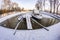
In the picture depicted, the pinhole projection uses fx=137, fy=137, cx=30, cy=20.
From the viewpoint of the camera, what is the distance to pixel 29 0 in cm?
138

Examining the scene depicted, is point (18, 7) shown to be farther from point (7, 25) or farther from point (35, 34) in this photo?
point (35, 34)

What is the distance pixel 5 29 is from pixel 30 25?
8.2 inches

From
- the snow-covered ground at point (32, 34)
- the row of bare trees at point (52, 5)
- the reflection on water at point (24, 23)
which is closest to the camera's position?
the snow-covered ground at point (32, 34)

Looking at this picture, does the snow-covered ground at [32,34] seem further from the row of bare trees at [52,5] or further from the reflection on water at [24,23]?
the row of bare trees at [52,5]

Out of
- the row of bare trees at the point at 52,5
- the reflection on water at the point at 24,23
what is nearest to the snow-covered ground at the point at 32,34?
the reflection on water at the point at 24,23

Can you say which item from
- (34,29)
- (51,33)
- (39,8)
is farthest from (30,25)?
(39,8)

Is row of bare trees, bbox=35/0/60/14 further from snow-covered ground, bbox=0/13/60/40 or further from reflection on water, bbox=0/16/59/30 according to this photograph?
snow-covered ground, bbox=0/13/60/40

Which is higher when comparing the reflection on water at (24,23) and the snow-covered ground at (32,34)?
the reflection on water at (24,23)

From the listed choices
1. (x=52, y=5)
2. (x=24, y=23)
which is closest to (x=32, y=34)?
(x=24, y=23)

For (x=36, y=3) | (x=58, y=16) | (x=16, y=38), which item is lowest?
(x=16, y=38)

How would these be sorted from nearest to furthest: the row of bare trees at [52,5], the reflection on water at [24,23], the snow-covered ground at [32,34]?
the snow-covered ground at [32,34], the reflection on water at [24,23], the row of bare trees at [52,5]

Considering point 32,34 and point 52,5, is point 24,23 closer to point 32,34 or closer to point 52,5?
point 32,34

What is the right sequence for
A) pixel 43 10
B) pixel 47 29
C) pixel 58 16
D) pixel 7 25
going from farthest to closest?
pixel 43 10 → pixel 58 16 → pixel 7 25 → pixel 47 29

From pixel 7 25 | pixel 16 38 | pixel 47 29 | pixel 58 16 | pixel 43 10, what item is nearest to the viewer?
pixel 16 38
